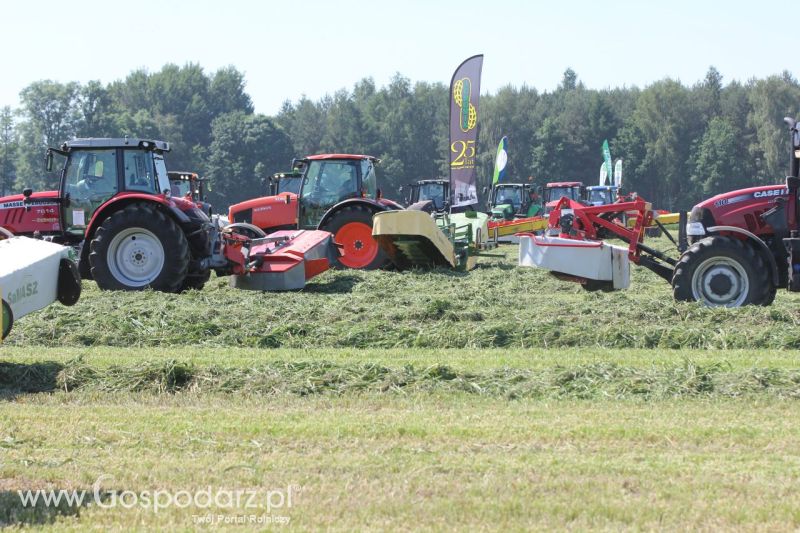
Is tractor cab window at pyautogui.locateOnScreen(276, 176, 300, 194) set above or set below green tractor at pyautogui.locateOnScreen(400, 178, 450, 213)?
above

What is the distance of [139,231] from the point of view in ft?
45.3

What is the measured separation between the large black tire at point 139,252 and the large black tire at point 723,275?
6.30m

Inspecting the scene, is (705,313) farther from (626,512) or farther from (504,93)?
(504,93)

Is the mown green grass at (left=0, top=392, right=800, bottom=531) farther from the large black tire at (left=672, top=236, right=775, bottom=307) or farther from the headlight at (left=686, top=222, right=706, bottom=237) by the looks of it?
the headlight at (left=686, top=222, right=706, bottom=237)

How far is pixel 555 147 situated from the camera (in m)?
76.8

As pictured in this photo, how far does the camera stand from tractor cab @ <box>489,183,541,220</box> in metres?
33.1

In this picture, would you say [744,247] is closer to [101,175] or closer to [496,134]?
[101,175]

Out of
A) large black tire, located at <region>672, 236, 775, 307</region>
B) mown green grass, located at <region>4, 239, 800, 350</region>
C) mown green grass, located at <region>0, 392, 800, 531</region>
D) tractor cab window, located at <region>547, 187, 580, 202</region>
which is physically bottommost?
mown green grass, located at <region>0, 392, 800, 531</region>

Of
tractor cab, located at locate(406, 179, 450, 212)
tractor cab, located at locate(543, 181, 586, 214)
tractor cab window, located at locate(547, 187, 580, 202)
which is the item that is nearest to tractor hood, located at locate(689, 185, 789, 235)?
tractor cab, located at locate(406, 179, 450, 212)

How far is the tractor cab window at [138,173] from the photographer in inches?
567

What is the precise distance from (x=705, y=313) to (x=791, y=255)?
62.2 inches

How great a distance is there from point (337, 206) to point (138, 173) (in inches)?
161

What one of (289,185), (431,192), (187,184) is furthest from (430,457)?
(431,192)

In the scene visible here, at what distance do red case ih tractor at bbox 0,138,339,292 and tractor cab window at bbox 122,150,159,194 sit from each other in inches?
0.5
